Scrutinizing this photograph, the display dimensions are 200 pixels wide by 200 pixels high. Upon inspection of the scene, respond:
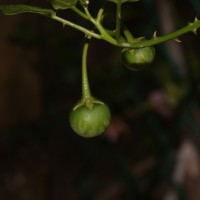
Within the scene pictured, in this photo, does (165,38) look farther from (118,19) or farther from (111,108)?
(111,108)

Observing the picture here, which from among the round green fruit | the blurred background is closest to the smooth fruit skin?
the round green fruit

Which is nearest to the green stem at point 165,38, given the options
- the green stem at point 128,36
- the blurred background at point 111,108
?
the green stem at point 128,36

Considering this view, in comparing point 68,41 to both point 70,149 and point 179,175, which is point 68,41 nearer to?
point 179,175

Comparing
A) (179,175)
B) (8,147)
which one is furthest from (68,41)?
(8,147)

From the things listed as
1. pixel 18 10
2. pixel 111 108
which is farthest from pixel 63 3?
pixel 111 108

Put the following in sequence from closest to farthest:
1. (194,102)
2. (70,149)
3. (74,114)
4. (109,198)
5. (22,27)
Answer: (74,114) → (194,102) → (22,27) → (109,198) → (70,149)
